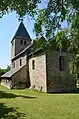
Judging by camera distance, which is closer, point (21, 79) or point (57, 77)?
point (57, 77)

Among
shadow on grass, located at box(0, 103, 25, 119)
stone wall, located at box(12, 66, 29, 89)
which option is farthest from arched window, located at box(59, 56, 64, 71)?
shadow on grass, located at box(0, 103, 25, 119)

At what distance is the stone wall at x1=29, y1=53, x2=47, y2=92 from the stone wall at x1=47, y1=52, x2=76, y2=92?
72 cm

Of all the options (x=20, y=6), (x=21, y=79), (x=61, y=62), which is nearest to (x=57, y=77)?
(x=61, y=62)

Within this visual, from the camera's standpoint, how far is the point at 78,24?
891 cm

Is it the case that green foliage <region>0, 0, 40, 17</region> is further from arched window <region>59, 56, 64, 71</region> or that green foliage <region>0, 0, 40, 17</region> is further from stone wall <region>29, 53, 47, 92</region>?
arched window <region>59, 56, 64, 71</region>

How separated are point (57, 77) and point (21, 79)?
770 centimetres

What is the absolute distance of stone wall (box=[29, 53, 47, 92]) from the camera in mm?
27484

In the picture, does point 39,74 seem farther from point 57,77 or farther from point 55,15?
point 55,15

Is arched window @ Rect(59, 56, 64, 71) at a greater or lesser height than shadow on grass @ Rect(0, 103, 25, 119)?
greater

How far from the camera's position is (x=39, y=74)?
A: 28.8m

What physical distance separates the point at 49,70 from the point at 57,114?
16182 mm

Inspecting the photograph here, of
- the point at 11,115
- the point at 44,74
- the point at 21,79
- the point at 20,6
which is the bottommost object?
the point at 11,115

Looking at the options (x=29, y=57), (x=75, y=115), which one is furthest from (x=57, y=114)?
(x=29, y=57)

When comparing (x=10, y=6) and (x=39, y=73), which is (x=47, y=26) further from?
(x=39, y=73)
